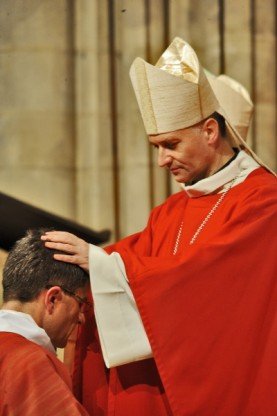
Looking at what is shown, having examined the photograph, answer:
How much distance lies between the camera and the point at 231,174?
115 inches

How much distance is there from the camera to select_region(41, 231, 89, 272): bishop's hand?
2.57 metres

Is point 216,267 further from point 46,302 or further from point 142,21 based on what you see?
point 142,21

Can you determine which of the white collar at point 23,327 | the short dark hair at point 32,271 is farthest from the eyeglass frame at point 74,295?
the white collar at point 23,327

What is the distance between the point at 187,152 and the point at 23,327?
0.86 m

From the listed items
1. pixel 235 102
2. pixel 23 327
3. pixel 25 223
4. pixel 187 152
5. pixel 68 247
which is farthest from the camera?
pixel 25 223

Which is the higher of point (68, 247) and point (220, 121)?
point (220, 121)

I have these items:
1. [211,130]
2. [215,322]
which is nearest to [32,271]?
[215,322]

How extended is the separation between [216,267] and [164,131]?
507 mm

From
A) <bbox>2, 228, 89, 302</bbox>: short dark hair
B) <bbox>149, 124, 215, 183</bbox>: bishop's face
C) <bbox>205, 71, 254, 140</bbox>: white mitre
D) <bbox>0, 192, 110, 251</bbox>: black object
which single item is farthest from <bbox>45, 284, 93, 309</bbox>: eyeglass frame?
<bbox>0, 192, 110, 251</bbox>: black object

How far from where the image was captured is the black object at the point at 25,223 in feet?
13.5

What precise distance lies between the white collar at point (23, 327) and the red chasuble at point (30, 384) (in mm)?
64

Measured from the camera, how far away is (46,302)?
2.48 metres

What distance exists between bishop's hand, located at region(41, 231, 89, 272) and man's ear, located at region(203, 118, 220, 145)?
0.55 m

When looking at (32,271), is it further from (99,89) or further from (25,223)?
(99,89)
